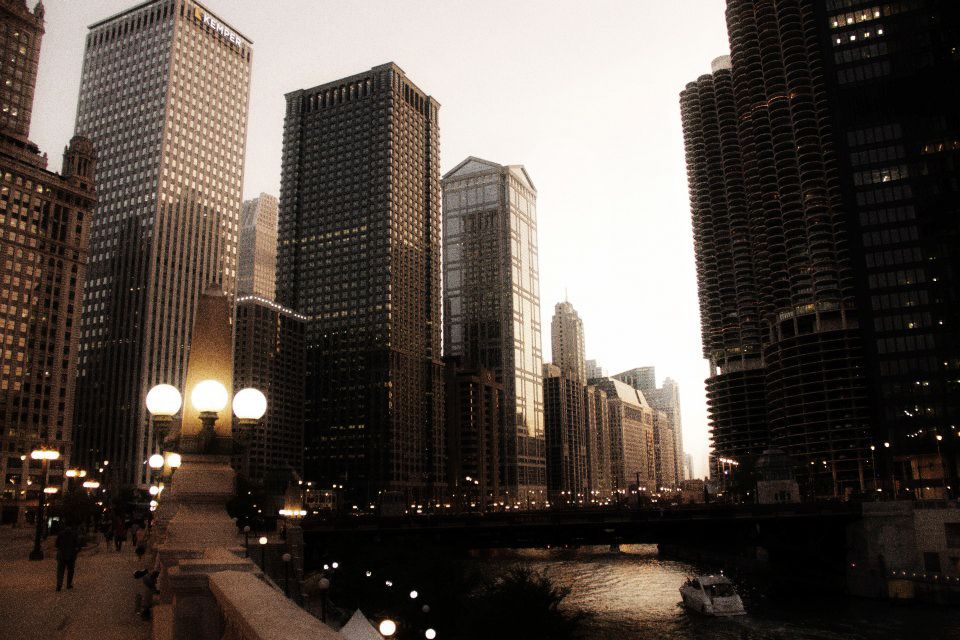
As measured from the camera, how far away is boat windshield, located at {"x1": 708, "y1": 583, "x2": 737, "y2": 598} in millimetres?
63469

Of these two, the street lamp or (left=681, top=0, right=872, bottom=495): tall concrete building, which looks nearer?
the street lamp

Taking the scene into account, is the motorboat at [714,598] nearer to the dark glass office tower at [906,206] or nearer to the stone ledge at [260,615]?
the dark glass office tower at [906,206]

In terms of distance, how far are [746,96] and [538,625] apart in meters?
172

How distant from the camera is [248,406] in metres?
15.2

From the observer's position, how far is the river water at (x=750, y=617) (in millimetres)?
53375

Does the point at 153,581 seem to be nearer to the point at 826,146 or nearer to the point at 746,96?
the point at 826,146

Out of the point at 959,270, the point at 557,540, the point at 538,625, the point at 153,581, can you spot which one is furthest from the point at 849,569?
the point at 153,581

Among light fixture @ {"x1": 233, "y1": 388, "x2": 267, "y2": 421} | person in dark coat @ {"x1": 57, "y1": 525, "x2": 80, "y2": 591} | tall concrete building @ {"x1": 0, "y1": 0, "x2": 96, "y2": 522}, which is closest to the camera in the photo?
light fixture @ {"x1": 233, "y1": 388, "x2": 267, "y2": 421}

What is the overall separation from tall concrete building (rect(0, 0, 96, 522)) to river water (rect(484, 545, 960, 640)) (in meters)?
103

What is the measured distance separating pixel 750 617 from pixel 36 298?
13836cm

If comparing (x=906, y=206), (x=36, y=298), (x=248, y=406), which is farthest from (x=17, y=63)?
(x=248, y=406)

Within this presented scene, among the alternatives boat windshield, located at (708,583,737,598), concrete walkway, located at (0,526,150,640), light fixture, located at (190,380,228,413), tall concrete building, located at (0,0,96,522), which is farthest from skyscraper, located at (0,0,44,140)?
light fixture, located at (190,380,228,413)

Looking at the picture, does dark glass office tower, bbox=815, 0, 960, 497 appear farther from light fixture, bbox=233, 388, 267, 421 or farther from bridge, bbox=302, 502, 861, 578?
light fixture, bbox=233, 388, 267, 421

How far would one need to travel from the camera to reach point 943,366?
111 metres
